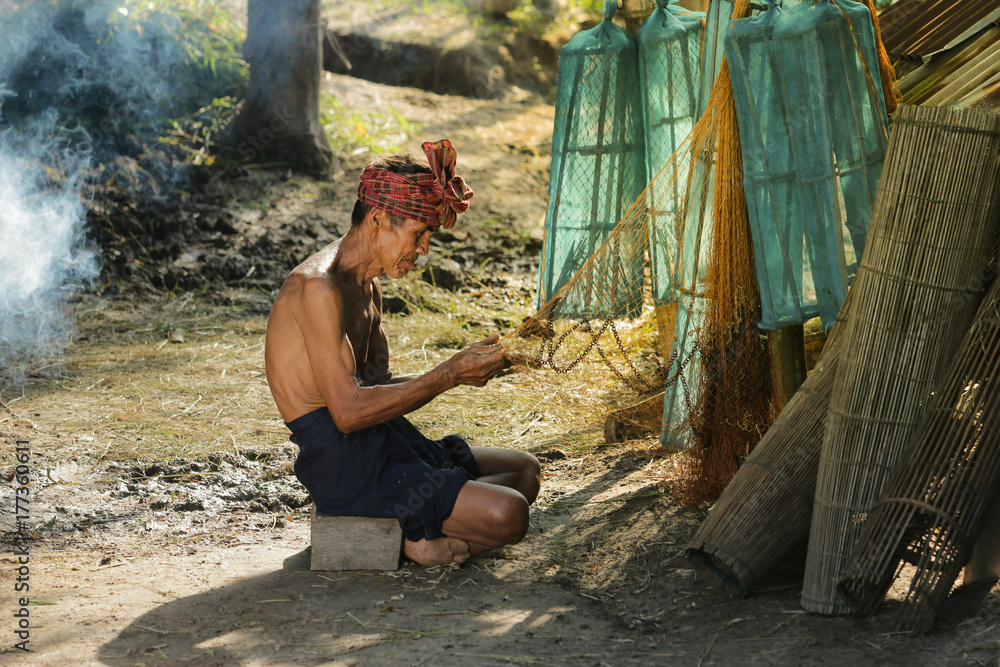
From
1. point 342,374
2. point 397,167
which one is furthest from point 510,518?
point 397,167

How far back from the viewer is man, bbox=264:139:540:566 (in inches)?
120

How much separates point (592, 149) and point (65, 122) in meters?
4.77

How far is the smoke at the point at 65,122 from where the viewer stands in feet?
19.8

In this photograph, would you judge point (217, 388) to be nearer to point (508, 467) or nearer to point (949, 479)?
point (508, 467)

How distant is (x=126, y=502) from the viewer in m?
3.83

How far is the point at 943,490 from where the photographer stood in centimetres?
251

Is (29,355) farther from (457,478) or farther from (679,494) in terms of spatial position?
(679,494)

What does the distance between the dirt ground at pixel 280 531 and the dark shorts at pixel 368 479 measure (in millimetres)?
231

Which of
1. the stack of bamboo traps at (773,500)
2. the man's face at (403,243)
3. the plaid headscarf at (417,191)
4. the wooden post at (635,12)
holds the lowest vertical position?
the stack of bamboo traps at (773,500)

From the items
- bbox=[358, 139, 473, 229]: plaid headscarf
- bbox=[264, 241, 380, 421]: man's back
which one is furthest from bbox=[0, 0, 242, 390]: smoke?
bbox=[358, 139, 473, 229]: plaid headscarf

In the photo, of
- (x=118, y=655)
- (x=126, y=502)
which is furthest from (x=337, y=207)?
(x=118, y=655)

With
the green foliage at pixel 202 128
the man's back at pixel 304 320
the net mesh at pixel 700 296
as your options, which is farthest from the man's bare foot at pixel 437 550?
the green foliage at pixel 202 128

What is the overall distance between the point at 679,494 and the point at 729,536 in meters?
0.88

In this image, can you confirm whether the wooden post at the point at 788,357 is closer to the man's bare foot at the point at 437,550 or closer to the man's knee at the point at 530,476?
the man's knee at the point at 530,476
